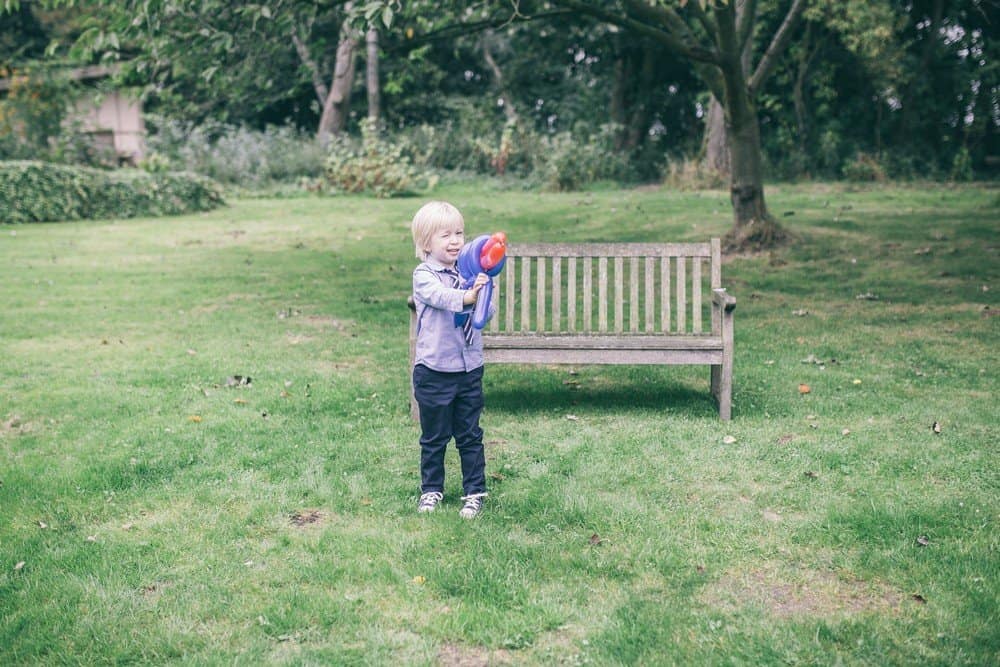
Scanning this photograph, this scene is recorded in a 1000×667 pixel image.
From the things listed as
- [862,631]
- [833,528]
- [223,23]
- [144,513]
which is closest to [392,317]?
[223,23]

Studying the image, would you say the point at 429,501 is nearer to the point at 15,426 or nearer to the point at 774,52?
the point at 15,426

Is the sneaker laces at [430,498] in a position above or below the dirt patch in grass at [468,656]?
above

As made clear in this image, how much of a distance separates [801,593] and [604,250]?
10.8 feet

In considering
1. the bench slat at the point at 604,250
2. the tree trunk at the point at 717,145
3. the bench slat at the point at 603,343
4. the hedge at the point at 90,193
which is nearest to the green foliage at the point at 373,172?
the hedge at the point at 90,193

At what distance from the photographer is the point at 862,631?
371cm

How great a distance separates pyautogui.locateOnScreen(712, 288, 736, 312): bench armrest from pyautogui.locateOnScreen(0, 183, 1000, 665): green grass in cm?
74

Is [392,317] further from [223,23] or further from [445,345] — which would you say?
[445,345]

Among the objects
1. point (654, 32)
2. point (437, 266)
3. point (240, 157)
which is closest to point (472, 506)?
point (437, 266)

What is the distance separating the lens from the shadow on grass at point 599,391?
6.93m

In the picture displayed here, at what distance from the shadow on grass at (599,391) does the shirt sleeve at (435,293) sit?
7.41 feet

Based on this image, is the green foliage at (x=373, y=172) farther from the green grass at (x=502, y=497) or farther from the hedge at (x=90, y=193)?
the green grass at (x=502, y=497)

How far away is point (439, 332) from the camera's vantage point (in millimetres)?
4867

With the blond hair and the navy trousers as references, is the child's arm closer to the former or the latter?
the blond hair

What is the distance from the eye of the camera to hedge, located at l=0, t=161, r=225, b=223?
669 inches
